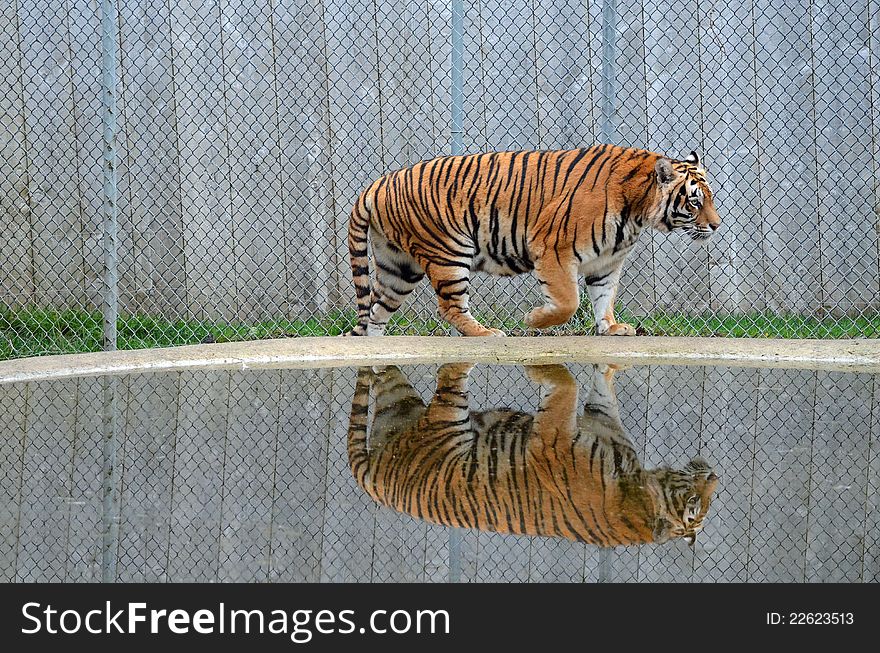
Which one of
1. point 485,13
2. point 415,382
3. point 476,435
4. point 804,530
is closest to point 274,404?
point 415,382

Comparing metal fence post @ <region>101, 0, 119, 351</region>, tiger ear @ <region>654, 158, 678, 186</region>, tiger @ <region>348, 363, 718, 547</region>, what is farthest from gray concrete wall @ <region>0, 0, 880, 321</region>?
tiger @ <region>348, 363, 718, 547</region>

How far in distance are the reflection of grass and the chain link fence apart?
29 mm

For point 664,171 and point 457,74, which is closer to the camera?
point 664,171

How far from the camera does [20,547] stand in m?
3.28

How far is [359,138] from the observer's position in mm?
8289

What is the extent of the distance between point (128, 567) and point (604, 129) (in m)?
5.04

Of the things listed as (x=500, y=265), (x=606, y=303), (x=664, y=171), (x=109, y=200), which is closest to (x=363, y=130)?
(x=500, y=265)

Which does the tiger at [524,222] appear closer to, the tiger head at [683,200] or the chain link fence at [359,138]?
the tiger head at [683,200]

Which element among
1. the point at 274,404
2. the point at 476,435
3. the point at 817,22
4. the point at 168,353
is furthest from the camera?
the point at 817,22

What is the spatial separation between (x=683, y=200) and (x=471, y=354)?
1.63 m

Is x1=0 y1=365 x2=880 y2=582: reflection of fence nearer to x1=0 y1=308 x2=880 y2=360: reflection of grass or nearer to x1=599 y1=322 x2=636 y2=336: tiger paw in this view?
x1=599 y1=322 x2=636 y2=336: tiger paw

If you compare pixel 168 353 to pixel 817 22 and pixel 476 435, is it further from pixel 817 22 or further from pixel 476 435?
pixel 817 22

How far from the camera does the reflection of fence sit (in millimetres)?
3080

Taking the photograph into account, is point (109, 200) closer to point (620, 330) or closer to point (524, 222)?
point (524, 222)
